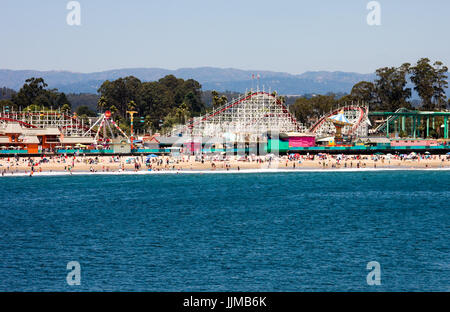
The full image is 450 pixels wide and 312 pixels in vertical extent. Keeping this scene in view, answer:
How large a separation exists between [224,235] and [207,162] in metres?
42.6

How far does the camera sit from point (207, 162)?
84188mm

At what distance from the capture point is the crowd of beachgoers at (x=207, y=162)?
80062 millimetres

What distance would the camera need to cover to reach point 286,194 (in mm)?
64750

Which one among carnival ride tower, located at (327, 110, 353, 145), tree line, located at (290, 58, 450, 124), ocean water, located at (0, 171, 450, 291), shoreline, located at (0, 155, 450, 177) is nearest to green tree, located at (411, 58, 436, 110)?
tree line, located at (290, 58, 450, 124)

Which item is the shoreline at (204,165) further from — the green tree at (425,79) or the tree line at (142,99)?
the tree line at (142,99)

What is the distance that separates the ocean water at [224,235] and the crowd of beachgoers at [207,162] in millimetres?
5735

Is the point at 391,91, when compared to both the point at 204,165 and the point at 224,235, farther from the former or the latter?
the point at 224,235

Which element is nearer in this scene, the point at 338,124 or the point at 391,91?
the point at 338,124

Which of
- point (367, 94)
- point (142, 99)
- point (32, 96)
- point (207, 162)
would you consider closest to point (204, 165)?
point (207, 162)

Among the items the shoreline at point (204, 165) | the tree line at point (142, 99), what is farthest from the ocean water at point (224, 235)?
the tree line at point (142, 99)

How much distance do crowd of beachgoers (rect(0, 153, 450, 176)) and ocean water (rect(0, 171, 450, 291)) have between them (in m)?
5.74

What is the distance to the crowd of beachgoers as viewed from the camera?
8006 centimetres

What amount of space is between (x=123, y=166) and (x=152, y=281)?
51.9 meters
